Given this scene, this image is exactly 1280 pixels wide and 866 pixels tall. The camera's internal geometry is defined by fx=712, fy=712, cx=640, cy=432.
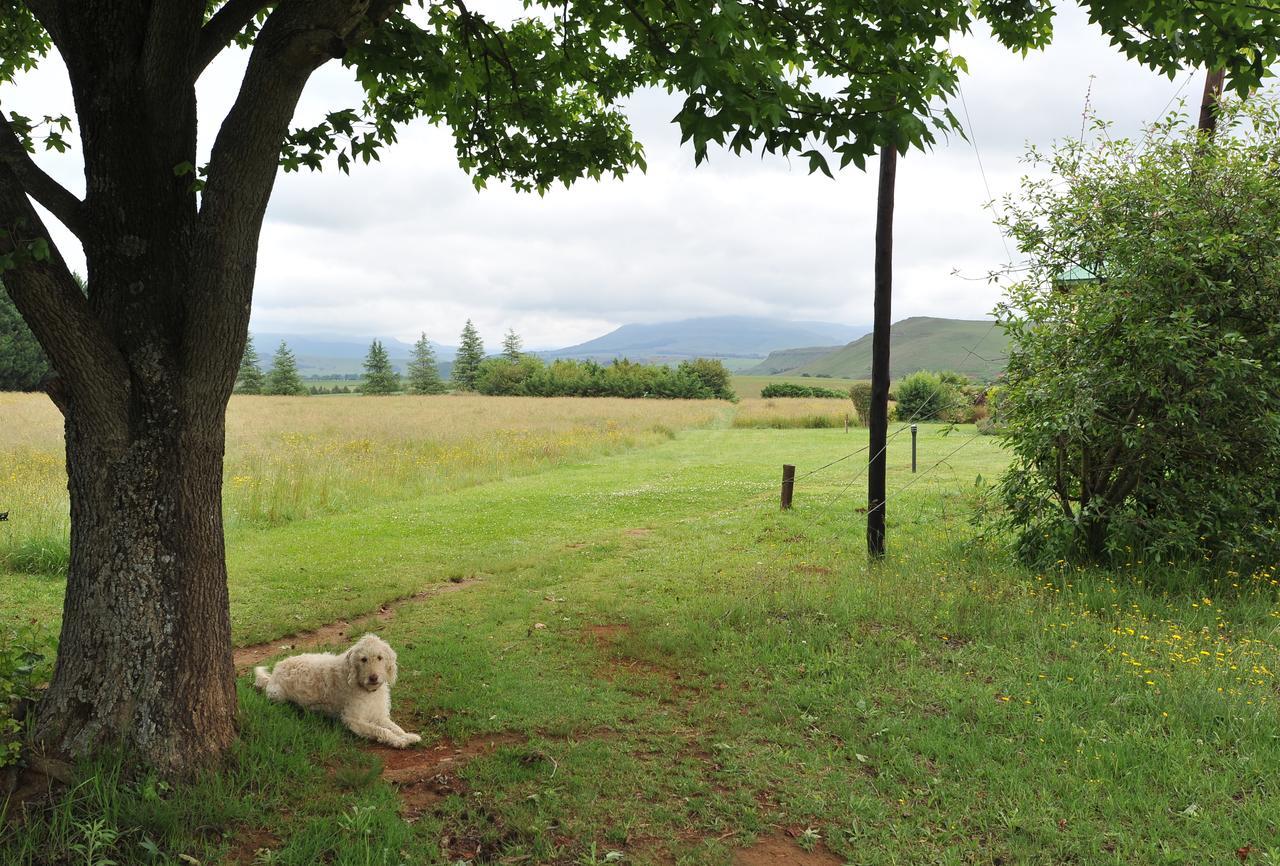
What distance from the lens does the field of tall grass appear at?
462 inches

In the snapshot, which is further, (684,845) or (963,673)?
(963,673)

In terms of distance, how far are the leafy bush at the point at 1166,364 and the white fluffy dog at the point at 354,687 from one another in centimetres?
815

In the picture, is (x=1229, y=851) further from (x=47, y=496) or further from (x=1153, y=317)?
(x=47, y=496)

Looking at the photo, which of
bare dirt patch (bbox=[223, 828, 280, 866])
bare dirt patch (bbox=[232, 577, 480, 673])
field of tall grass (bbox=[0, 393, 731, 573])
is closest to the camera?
bare dirt patch (bbox=[223, 828, 280, 866])

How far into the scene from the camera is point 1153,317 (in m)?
8.61

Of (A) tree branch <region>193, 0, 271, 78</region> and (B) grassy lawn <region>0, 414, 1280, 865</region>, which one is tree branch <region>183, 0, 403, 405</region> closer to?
(A) tree branch <region>193, 0, 271, 78</region>

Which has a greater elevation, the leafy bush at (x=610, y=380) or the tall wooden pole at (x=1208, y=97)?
the tall wooden pole at (x=1208, y=97)

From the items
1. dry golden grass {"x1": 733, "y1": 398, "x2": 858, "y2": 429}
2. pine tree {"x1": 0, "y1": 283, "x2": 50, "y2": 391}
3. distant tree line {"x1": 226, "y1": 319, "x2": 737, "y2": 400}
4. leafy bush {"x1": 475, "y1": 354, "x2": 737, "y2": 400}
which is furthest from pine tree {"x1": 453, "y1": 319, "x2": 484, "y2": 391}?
dry golden grass {"x1": 733, "y1": 398, "x2": 858, "y2": 429}

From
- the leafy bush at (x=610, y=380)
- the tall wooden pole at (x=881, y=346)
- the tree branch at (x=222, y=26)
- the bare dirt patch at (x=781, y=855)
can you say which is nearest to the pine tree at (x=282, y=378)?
the leafy bush at (x=610, y=380)

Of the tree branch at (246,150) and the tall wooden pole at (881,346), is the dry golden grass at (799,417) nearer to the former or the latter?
the tall wooden pole at (881,346)

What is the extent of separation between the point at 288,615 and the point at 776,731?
5.76m

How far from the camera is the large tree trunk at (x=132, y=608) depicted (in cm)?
413

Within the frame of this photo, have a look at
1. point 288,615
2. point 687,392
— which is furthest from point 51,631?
point 687,392

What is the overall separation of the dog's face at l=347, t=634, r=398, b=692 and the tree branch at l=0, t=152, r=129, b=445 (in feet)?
6.79
